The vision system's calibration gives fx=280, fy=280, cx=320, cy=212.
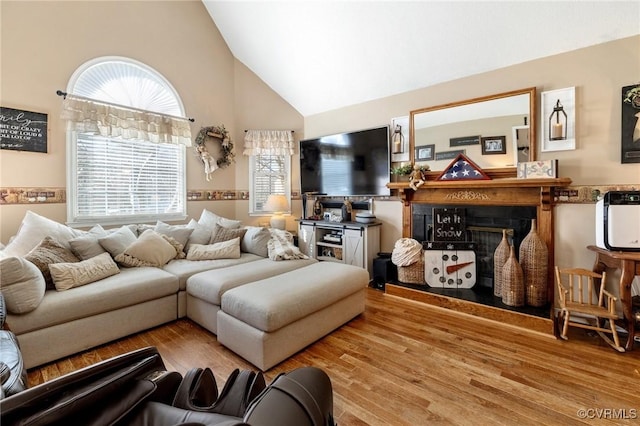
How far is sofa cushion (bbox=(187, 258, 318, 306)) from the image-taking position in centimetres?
227

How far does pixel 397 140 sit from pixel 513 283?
2051mm

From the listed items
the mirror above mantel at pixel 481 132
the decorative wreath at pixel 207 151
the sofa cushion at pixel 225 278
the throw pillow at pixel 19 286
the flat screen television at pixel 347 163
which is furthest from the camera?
the decorative wreath at pixel 207 151

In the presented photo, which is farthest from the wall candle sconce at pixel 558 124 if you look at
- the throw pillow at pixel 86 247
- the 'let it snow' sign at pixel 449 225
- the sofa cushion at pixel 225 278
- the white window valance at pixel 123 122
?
the throw pillow at pixel 86 247

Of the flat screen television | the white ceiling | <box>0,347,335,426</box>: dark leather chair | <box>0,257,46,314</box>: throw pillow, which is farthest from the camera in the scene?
the flat screen television

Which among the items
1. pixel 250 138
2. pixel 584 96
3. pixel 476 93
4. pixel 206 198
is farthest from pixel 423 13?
pixel 206 198

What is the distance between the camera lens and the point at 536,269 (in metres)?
2.58

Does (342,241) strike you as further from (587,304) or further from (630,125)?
(630,125)

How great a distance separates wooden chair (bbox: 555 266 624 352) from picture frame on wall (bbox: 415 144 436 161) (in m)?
1.66

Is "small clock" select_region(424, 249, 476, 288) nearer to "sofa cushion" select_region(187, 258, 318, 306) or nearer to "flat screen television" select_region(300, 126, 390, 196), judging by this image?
"flat screen television" select_region(300, 126, 390, 196)

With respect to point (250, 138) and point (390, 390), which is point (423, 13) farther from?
point (390, 390)

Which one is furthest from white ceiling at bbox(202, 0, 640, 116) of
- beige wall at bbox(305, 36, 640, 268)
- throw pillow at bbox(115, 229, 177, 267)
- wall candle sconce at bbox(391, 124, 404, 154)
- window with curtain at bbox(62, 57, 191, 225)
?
throw pillow at bbox(115, 229, 177, 267)

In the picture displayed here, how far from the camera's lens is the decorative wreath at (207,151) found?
402 cm

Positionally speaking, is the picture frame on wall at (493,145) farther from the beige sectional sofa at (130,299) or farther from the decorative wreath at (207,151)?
the decorative wreath at (207,151)

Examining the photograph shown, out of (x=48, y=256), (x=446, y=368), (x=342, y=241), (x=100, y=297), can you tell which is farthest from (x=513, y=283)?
(x=48, y=256)
